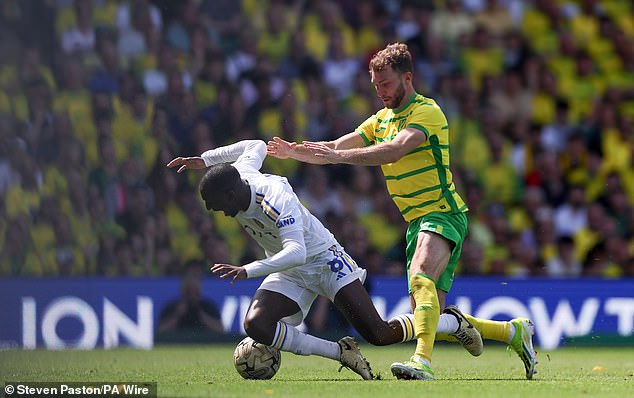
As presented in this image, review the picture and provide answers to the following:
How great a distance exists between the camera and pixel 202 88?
14.4m

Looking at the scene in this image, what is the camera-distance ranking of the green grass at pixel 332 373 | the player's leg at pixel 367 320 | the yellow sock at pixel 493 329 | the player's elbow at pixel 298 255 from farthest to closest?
the yellow sock at pixel 493 329
the player's leg at pixel 367 320
the player's elbow at pixel 298 255
the green grass at pixel 332 373

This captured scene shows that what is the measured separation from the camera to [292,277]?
322 inches

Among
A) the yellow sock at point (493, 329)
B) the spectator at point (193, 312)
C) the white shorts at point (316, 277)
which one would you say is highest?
the white shorts at point (316, 277)

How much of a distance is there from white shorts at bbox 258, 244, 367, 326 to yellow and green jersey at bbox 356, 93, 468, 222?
0.64m

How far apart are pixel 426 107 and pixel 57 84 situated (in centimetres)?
741

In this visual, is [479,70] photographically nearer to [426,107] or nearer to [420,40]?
[420,40]

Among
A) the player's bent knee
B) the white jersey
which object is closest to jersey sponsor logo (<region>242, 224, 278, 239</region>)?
the white jersey

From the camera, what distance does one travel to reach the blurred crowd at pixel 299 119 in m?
13.4

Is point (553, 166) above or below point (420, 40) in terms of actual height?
below

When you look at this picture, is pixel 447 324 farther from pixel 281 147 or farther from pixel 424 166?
pixel 281 147

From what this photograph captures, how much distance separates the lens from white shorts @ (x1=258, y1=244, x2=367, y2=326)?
8.11 meters

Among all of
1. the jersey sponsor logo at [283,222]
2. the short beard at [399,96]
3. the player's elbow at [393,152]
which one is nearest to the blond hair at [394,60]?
the short beard at [399,96]

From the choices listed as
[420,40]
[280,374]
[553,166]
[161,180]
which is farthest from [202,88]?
[280,374]

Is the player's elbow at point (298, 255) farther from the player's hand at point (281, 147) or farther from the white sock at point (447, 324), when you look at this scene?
the white sock at point (447, 324)
